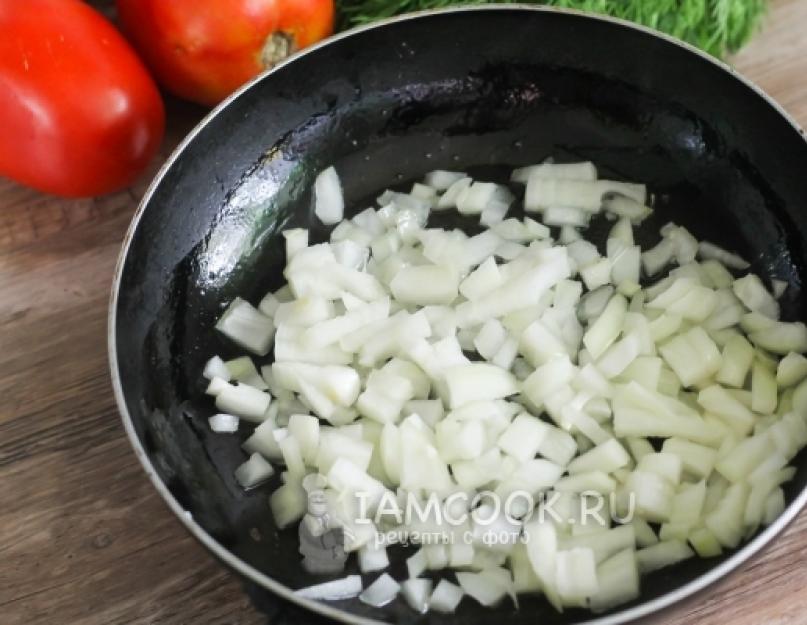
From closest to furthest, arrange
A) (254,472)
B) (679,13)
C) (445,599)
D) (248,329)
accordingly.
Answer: (445,599) < (254,472) < (248,329) < (679,13)

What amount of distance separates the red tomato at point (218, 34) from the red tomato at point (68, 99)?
0.05m

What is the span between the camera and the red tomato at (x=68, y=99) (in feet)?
3.92

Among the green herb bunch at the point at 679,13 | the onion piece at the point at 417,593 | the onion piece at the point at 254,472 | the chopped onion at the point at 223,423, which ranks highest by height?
the green herb bunch at the point at 679,13

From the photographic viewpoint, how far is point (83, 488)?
1067 mm

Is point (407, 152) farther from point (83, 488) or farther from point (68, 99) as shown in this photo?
point (83, 488)

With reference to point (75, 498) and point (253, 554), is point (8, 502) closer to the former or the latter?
point (75, 498)

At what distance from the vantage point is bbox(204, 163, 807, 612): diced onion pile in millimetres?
915

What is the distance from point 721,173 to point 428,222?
39 cm

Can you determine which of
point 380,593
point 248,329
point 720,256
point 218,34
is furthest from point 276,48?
point 380,593

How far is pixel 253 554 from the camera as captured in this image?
3.10 ft

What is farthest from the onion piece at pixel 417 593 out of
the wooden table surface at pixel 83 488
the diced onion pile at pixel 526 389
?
the wooden table surface at pixel 83 488

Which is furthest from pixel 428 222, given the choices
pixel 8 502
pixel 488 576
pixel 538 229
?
pixel 8 502

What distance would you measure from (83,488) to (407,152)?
24.3 inches

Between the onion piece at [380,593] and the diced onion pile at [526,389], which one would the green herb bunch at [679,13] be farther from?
the onion piece at [380,593]
